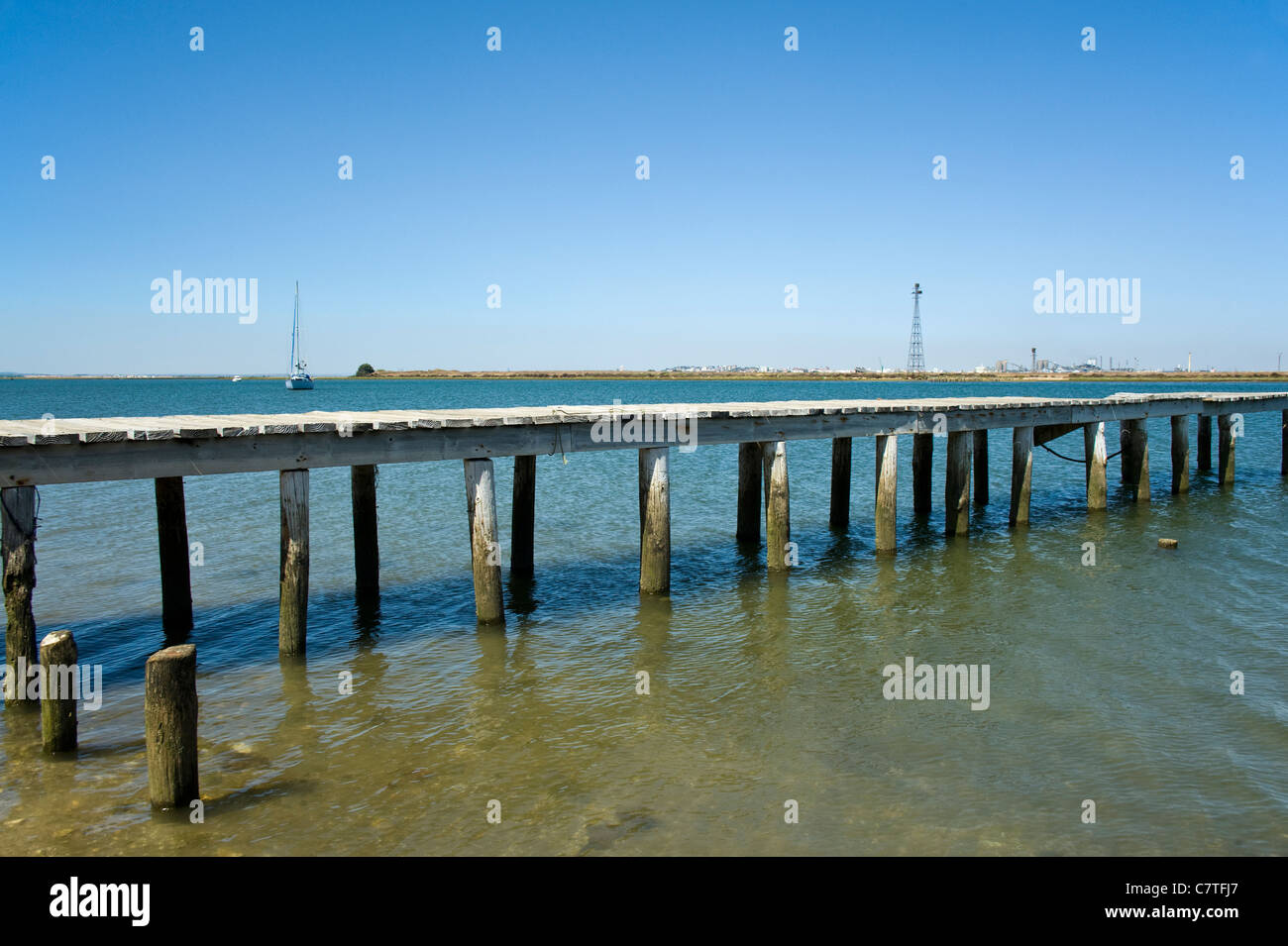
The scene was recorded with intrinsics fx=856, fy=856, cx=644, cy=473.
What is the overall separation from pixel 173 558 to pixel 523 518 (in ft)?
17.4

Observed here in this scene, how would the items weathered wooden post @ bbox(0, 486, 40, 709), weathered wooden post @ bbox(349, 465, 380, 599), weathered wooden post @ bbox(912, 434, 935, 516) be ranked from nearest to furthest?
weathered wooden post @ bbox(0, 486, 40, 709) < weathered wooden post @ bbox(349, 465, 380, 599) < weathered wooden post @ bbox(912, 434, 935, 516)

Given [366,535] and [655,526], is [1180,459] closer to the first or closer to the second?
Answer: [655,526]

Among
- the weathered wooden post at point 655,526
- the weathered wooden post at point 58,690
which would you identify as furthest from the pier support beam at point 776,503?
the weathered wooden post at point 58,690

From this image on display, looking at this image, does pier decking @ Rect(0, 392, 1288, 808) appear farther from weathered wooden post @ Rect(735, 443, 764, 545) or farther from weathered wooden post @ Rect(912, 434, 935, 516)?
weathered wooden post @ Rect(912, 434, 935, 516)

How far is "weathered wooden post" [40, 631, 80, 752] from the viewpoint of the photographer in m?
6.95

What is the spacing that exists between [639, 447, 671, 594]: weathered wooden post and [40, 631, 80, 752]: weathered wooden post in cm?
738

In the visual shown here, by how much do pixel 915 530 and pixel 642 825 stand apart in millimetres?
13603

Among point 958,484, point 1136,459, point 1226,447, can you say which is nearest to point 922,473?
point 958,484

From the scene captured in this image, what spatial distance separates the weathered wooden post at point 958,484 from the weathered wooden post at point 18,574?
50.2 ft

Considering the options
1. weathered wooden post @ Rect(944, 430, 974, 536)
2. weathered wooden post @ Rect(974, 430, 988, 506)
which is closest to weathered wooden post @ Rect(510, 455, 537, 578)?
weathered wooden post @ Rect(944, 430, 974, 536)

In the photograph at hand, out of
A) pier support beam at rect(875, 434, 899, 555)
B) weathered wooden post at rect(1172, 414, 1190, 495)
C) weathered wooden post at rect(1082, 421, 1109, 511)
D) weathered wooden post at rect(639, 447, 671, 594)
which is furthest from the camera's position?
weathered wooden post at rect(1172, 414, 1190, 495)

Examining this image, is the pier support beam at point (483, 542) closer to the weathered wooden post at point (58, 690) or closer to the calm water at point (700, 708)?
the calm water at point (700, 708)

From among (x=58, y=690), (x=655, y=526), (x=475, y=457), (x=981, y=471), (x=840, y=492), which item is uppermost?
(x=475, y=457)

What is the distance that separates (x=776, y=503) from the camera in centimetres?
1424
